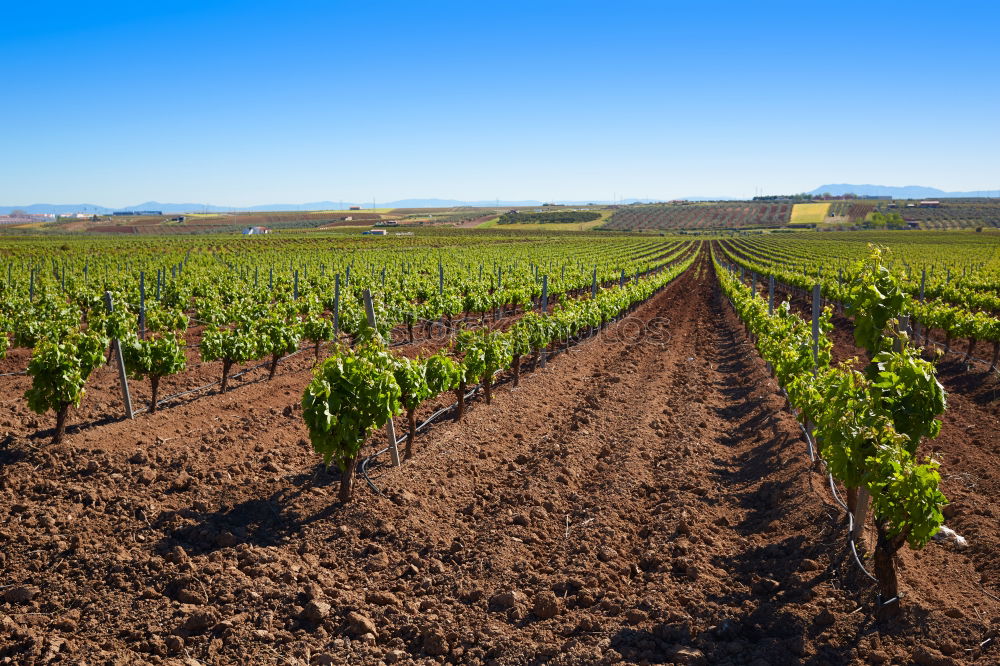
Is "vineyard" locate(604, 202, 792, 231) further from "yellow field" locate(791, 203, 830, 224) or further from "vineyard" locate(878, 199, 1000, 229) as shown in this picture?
"vineyard" locate(878, 199, 1000, 229)

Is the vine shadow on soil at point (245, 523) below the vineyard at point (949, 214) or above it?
below

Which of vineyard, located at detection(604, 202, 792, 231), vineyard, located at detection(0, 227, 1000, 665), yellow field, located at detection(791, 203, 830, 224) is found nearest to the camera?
vineyard, located at detection(0, 227, 1000, 665)

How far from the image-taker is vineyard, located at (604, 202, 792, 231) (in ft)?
506

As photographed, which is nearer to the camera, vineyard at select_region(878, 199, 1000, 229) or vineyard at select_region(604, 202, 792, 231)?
vineyard at select_region(878, 199, 1000, 229)

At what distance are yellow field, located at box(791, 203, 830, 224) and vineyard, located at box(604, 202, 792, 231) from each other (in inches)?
72.1

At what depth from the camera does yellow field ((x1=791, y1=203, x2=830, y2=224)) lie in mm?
148625

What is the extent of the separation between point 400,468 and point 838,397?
512 centimetres

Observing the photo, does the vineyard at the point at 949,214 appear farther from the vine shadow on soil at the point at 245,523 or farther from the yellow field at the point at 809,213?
the vine shadow on soil at the point at 245,523

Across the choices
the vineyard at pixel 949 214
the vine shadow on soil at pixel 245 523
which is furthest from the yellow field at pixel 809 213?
the vine shadow on soil at pixel 245 523

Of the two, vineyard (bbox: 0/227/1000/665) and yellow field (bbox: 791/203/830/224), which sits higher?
yellow field (bbox: 791/203/830/224)

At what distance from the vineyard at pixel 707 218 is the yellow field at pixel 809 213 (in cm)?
183

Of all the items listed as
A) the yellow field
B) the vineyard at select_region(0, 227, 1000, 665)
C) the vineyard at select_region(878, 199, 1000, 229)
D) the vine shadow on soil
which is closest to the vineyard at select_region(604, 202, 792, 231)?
the yellow field

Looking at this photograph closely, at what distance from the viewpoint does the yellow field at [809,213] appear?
488 ft

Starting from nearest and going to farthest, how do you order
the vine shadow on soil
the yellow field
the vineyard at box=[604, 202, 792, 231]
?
the vine shadow on soil → the yellow field → the vineyard at box=[604, 202, 792, 231]
